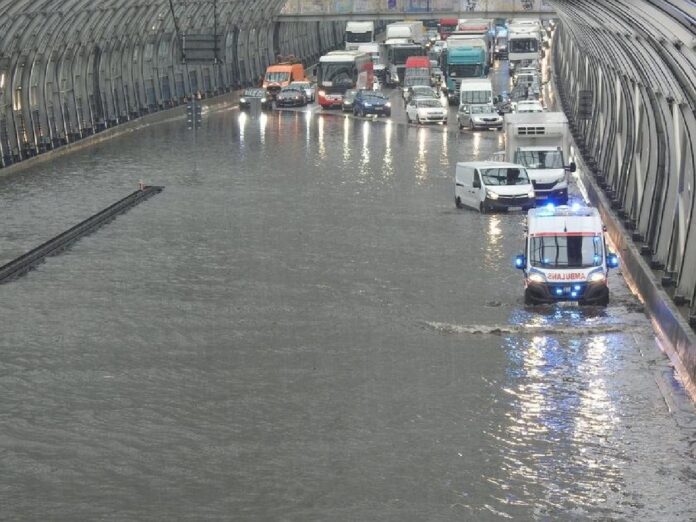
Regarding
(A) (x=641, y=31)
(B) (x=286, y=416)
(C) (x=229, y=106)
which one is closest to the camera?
(B) (x=286, y=416)

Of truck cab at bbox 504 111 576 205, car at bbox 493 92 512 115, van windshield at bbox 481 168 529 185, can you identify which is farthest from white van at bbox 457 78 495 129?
van windshield at bbox 481 168 529 185

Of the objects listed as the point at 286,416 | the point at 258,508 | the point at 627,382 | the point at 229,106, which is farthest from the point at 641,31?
the point at 229,106

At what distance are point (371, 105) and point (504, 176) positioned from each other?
34.8 meters

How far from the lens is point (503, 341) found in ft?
96.5

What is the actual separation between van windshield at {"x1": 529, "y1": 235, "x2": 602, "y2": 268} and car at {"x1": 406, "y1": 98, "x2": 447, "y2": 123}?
145ft

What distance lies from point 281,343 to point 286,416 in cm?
521

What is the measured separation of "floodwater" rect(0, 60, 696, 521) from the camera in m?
20.6

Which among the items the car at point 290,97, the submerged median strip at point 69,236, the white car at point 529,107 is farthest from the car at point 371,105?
the submerged median strip at point 69,236

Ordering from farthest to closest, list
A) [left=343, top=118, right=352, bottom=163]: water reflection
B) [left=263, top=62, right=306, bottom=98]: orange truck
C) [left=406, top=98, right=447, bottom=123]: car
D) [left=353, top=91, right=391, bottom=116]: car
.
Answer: [left=263, top=62, right=306, bottom=98]: orange truck
[left=353, top=91, right=391, bottom=116]: car
[left=406, top=98, right=447, bottom=123]: car
[left=343, top=118, right=352, bottom=163]: water reflection

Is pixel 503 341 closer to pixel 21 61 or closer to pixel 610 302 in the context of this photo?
pixel 610 302

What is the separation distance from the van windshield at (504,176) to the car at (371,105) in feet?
112

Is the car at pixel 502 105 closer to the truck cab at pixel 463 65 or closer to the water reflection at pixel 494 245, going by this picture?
the truck cab at pixel 463 65

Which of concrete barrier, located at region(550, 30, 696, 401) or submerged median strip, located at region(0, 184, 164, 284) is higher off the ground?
concrete barrier, located at region(550, 30, 696, 401)

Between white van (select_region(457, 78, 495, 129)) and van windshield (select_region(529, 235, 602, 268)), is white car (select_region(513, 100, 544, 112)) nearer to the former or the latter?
white van (select_region(457, 78, 495, 129))
